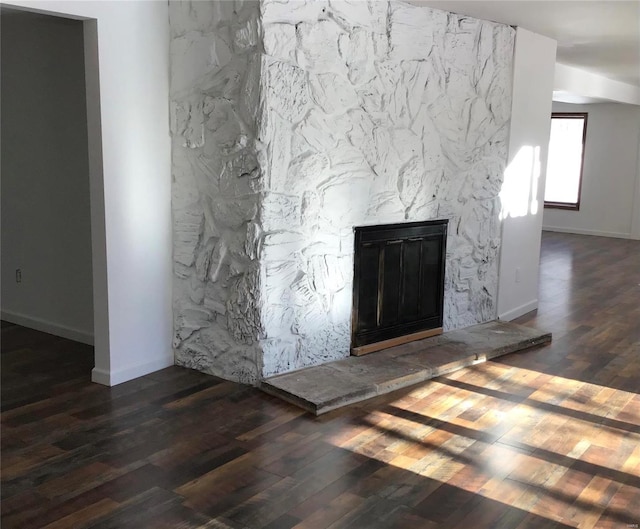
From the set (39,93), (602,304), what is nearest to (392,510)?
(39,93)

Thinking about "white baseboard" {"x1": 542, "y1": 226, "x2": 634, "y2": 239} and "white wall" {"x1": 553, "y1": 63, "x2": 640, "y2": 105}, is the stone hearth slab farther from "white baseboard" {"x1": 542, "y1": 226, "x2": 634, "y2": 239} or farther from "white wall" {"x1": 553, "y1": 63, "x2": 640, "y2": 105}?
"white baseboard" {"x1": 542, "y1": 226, "x2": 634, "y2": 239}

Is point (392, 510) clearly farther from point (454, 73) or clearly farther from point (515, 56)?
point (515, 56)

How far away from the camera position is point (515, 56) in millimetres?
5312

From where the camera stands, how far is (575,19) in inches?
192

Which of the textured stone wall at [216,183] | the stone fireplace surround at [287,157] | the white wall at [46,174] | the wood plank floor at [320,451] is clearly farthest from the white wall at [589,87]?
the white wall at [46,174]

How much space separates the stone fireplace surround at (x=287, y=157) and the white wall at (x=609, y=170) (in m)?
6.96

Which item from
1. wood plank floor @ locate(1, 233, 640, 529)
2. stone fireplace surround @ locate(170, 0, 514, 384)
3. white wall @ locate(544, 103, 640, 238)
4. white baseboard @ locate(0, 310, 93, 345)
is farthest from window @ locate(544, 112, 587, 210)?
white baseboard @ locate(0, 310, 93, 345)

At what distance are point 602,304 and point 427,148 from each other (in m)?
2.72

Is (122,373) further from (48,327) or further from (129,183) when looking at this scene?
(48,327)

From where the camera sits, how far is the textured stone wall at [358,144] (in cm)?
383

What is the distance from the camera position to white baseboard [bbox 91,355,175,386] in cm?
394

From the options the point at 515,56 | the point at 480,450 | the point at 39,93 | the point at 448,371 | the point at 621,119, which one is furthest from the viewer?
the point at 621,119

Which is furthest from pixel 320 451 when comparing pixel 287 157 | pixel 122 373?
pixel 287 157

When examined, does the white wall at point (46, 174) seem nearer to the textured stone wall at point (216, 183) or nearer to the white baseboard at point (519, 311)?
the textured stone wall at point (216, 183)
